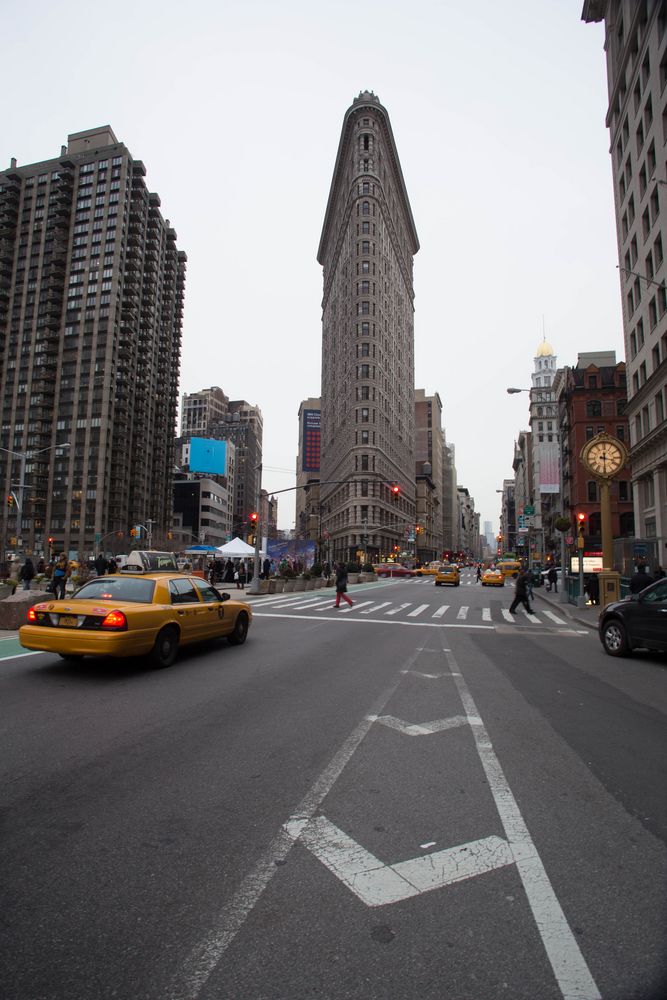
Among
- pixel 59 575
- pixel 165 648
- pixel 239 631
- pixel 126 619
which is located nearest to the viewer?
pixel 126 619

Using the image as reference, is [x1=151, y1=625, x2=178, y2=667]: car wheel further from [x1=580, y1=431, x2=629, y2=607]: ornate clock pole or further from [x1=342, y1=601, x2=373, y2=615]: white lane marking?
[x1=580, y1=431, x2=629, y2=607]: ornate clock pole

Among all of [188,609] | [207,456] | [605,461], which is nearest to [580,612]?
[605,461]

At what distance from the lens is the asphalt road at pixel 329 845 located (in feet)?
7.57

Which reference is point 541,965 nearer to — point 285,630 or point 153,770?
point 153,770

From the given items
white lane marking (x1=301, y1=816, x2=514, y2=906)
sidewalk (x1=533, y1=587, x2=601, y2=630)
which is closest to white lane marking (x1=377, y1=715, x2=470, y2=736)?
white lane marking (x1=301, y1=816, x2=514, y2=906)

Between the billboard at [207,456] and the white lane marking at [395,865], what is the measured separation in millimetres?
54634

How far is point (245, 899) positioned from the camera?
2785 millimetres

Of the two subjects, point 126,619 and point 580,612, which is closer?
point 126,619

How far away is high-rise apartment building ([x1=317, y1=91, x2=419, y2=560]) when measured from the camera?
85.2 metres

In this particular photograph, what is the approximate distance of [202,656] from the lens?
10.3m

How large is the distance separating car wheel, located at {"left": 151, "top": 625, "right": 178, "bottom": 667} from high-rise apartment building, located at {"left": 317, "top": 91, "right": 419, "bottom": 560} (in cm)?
6387

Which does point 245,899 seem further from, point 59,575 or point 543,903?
point 59,575

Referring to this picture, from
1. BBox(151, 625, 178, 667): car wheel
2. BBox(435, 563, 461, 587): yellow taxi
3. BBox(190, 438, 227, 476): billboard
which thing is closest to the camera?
BBox(151, 625, 178, 667): car wheel

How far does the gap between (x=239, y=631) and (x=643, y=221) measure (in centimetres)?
3865
